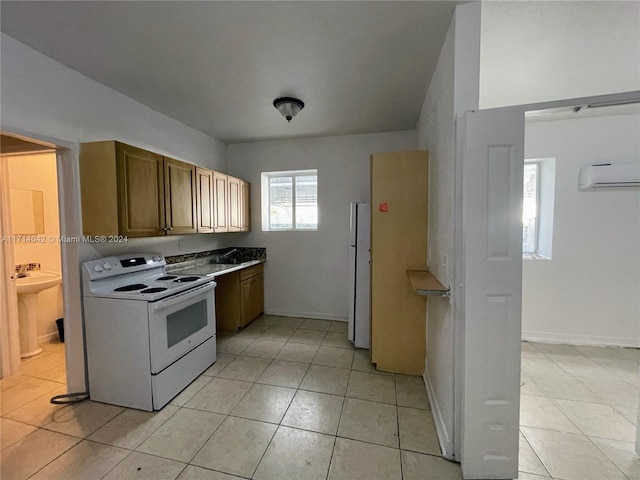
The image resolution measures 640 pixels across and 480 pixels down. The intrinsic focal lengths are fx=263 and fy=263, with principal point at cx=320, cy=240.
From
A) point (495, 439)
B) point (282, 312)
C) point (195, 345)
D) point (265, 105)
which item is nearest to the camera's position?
point (495, 439)

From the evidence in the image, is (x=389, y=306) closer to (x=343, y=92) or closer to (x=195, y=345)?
(x=195, y=345)

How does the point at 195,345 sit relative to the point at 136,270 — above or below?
below

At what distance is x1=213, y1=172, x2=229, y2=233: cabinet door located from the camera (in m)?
3.32

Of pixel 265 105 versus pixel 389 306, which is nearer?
pixel 389 306

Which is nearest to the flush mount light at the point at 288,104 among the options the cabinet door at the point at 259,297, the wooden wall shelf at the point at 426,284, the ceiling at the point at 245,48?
the ceiling at the point at 245,48

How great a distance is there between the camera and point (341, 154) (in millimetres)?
3785

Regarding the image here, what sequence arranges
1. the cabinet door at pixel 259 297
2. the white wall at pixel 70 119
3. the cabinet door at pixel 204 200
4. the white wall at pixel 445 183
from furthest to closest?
the cabinet door at pixel 259 297
the cabinet door at pixel 204 200
the white wall at pixel 70 119
the white wall at pixel 445 183

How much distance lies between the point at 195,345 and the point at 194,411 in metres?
0.59

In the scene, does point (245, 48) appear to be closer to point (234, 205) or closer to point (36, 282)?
point (234, 205)

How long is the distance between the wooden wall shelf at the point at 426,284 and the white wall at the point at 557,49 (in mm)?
1701

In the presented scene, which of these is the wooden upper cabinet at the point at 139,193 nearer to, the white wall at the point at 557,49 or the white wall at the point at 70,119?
the white wall at the point at 70,119

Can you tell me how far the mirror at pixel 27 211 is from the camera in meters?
2.82

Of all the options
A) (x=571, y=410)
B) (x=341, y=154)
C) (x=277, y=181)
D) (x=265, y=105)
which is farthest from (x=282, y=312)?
(x=571, y=410)

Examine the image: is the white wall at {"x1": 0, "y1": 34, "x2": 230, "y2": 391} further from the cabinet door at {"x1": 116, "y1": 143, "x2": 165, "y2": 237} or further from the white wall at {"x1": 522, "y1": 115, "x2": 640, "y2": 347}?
the white wall at {"x1": 522, "y1": 115, "x2": 640, "y2": 347}
